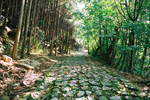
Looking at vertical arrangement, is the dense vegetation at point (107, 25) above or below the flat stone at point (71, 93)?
above

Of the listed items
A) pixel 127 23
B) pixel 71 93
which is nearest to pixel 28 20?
pixel 71 93

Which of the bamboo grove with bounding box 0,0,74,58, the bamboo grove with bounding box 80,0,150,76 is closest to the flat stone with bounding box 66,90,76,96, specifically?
the bamboo grove with bounding box 0,0,74,58

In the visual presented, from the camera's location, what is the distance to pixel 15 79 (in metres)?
2.99

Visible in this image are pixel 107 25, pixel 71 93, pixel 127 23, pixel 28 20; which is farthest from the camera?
pixel 107 25

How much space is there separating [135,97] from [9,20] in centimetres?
1430

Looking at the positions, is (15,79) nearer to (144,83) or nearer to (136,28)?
(144,83)

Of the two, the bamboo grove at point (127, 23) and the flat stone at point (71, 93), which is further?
the bamboo grove at point (127, 23)

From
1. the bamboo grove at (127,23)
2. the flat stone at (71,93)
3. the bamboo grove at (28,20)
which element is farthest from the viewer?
the bamboo grove at (28,20)

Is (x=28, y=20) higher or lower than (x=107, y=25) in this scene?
lower

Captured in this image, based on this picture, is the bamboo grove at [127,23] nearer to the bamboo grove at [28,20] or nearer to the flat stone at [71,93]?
the flat stone at [71,93]

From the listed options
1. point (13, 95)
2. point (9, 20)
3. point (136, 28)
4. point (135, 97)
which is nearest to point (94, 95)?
point (135, 97)

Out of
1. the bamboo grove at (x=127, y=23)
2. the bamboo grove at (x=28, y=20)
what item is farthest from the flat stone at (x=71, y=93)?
the bamboo grove at (x=127, y=23)

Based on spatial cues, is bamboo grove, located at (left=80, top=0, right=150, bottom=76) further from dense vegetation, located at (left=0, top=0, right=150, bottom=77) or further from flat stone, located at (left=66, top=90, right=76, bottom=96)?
flat stone, located at (left=66, top=90, right=76, bottom=96)

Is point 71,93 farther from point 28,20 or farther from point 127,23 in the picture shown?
point 28,20
